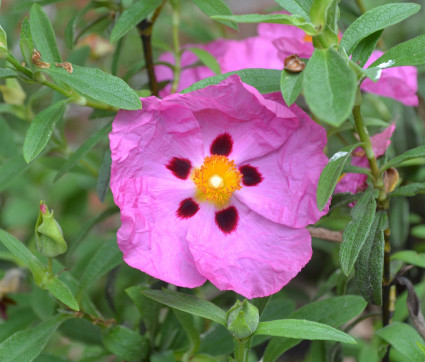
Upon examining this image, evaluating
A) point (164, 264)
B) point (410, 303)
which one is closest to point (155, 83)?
point (164, 264)

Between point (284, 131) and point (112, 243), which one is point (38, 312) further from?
point (284, 131)

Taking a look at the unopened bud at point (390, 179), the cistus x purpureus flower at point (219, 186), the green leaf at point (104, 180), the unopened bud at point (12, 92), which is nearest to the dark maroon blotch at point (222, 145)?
the cistus x purpureus flower at point (219, 186)

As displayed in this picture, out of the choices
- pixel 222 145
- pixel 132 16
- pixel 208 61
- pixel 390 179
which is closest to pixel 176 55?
pixel 208 61

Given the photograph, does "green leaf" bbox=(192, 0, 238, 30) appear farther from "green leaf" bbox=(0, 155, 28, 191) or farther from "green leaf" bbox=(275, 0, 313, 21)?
"green leaf" bbox=(0, 155, 28, 191)

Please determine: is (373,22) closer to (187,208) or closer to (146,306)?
(187,208)

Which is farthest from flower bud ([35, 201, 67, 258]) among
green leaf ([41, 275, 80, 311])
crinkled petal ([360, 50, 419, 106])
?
crinkled petal ([360, 50, 419, 106])

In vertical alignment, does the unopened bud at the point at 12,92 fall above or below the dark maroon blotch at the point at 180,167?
above

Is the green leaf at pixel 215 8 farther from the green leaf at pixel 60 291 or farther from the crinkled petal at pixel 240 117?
the green leaf at pixel 60 291
